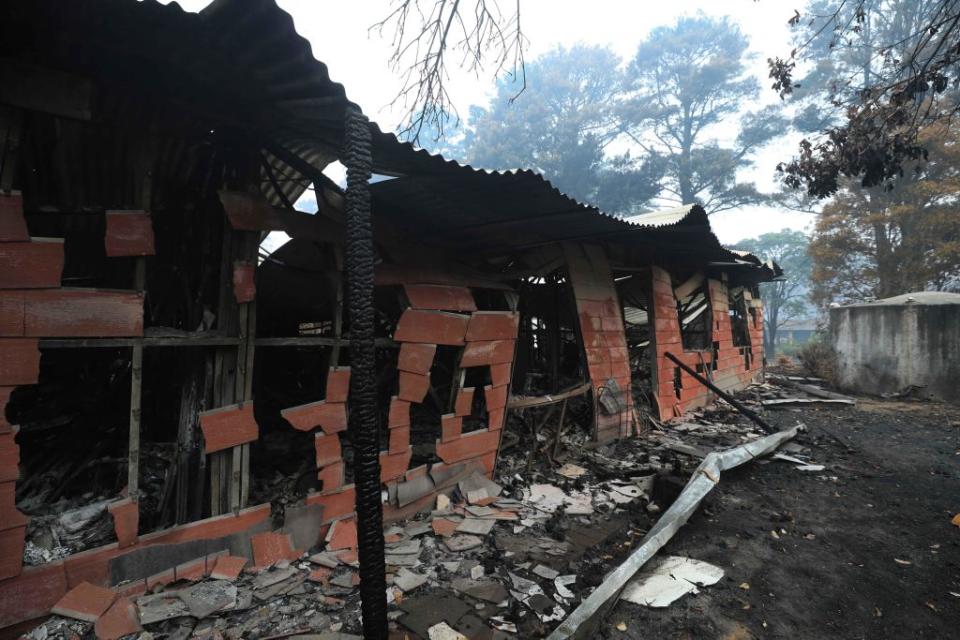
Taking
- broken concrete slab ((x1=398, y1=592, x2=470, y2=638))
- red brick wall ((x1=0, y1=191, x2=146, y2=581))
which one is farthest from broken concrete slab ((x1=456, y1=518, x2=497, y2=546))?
red brick wall ((x1=0, y1=191, x2=146, y2=581))

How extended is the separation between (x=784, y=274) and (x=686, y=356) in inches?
1155

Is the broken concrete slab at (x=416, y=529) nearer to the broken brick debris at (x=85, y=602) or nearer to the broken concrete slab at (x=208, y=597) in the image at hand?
the broken concrete slab at (x=208, y=597)

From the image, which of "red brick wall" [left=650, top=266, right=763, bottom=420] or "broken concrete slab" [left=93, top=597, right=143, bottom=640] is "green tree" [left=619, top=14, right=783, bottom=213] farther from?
"broken concrete slab" [left=93, top=597, right=143, bottom=640]

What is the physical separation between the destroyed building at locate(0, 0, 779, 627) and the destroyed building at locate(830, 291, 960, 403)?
9253mm

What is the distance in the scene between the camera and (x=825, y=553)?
3727 millimetres

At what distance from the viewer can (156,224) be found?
4.19 m

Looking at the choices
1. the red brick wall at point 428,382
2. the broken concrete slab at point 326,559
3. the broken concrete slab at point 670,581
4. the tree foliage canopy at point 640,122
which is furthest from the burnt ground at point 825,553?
the tree foliage canopy at point 640,122

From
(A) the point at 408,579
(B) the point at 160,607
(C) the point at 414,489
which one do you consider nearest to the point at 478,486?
(C) the point at 414,489

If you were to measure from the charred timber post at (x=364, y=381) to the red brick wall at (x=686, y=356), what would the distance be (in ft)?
23.5

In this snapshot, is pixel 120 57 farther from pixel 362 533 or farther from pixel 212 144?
pixel 362 533

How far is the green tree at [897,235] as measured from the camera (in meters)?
16.1

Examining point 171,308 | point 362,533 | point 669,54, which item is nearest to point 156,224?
point 171,308

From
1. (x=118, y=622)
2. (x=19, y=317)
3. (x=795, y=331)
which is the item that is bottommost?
(x=118, y=622)

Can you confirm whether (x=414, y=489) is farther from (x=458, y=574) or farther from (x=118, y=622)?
(x=118, y=622)
